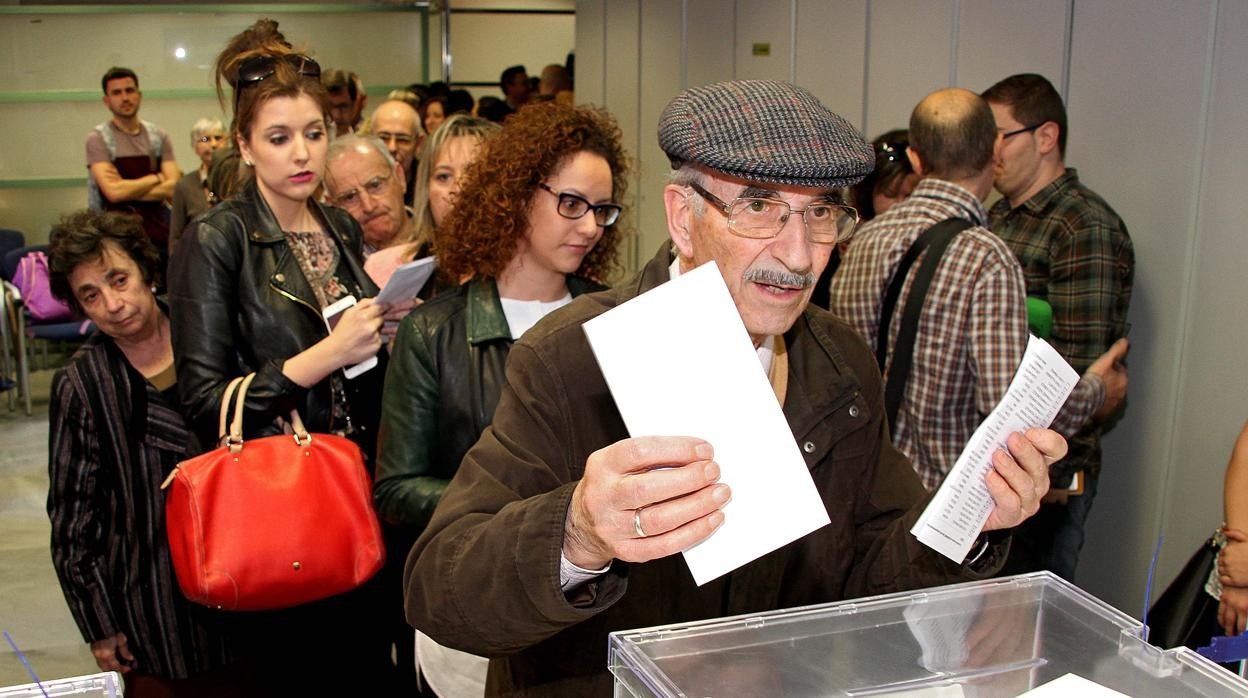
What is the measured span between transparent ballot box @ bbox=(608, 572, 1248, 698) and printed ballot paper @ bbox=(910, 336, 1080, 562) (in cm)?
8

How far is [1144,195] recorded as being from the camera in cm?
371

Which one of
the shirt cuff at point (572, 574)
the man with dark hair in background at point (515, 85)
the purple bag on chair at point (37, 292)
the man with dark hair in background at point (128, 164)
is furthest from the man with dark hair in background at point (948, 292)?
the man with dark hair in background at point (515, 85)

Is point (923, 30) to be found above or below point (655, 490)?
above

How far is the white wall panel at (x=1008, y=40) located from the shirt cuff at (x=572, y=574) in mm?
3325

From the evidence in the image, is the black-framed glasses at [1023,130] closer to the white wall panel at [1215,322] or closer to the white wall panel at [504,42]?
the white wall panel at [1215,322]

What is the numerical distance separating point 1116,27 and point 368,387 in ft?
8.95

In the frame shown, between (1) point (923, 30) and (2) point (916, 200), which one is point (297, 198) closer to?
(2) point (916, 200)

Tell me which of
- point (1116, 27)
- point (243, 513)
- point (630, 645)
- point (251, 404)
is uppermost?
point (1116, 27)

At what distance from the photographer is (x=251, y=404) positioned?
110 inches

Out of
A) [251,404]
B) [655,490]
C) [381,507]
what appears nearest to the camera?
[655,490]

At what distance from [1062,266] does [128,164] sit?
6.90 meters

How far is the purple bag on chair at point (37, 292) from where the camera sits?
303 inches

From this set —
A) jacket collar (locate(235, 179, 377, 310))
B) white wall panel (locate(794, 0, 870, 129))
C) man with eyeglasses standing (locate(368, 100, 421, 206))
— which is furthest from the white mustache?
man with eyeglasses standing (locate(368, 100, 421, 206))

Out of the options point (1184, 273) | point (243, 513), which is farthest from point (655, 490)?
point (1184, 273)
